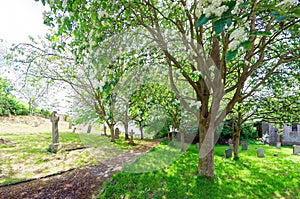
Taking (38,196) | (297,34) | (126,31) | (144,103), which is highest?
(297,34)

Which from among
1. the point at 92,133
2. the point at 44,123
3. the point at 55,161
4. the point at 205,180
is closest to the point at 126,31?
the point at 205,180

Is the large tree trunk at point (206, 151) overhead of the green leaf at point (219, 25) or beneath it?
beneath

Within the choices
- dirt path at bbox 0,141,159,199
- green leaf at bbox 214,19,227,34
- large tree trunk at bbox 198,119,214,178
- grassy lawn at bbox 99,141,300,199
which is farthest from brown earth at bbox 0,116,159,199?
green leaf at bbox 214,19,227,34

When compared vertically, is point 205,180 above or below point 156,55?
below

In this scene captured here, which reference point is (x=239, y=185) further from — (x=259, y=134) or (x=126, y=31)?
(x=259, y=134)

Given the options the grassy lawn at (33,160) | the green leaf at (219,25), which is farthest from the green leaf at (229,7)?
the grassy lawn at (33,160)

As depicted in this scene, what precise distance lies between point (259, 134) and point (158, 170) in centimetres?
1983

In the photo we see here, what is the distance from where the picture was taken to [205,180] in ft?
16.9

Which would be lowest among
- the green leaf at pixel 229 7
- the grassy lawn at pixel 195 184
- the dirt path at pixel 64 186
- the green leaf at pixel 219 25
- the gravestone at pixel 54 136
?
the dirt path at pixel 64 186

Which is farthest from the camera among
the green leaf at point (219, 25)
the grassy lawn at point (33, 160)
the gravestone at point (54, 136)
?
the gravestone at point (54, 136)

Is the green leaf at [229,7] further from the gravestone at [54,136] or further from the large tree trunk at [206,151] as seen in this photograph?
the gravestone at [54,136]

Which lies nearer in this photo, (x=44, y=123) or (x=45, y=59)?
(x=45, y=59)

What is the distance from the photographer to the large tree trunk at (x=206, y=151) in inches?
206

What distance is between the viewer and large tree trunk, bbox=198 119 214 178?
17.2 feet
